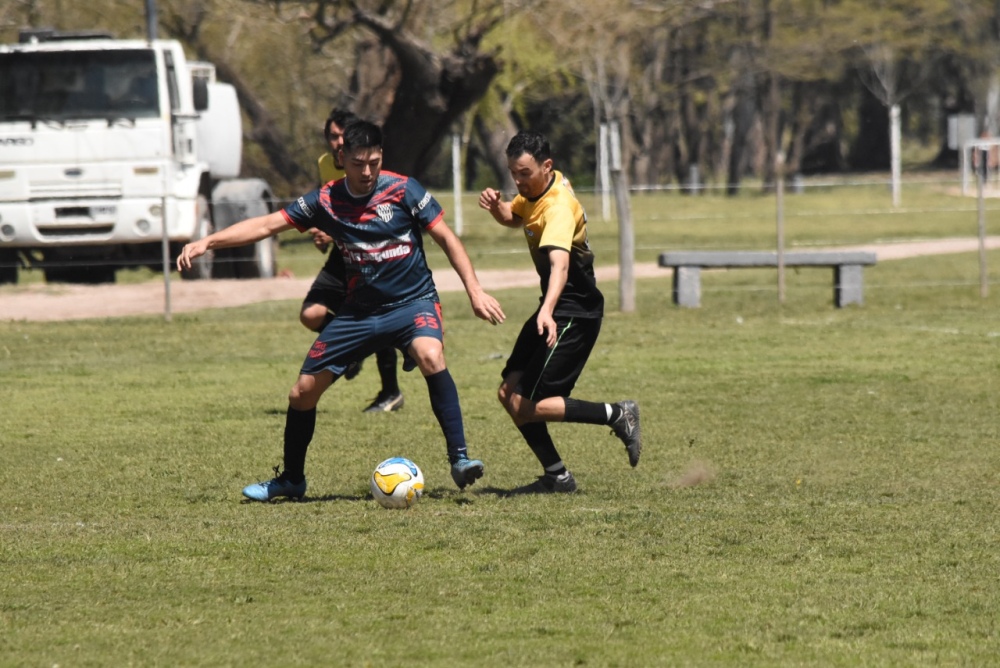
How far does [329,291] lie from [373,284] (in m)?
2.65

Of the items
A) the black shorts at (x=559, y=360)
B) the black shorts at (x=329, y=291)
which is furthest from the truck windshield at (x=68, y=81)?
the black shorts at (x=559, y=360)

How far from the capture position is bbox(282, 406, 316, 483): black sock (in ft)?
25.0

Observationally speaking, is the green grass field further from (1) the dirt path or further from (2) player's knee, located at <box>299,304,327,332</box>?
(1) the dirt path

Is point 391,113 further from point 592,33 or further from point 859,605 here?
point 859,605

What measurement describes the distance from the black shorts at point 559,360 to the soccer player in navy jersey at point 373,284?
379mm

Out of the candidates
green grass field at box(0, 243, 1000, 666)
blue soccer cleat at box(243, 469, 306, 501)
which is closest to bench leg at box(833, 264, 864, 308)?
green grass field at box(0, 243, 1000, 666)

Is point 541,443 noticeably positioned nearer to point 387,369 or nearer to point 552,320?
point 552,320

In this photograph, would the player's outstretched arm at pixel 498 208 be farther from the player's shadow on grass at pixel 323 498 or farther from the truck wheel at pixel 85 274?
the truck wheel at pixel 85 274

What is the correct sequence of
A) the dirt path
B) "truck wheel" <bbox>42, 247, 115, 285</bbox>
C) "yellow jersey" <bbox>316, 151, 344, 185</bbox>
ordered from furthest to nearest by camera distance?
1. "truck wheel" <bbox>42, 247, 115, 285</bbox>
2. the dirt path
3. "yellow jersey" <bbox>316, 151, 344, 185</bbox>

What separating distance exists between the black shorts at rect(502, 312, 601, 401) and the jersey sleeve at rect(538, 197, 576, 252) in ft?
1.45

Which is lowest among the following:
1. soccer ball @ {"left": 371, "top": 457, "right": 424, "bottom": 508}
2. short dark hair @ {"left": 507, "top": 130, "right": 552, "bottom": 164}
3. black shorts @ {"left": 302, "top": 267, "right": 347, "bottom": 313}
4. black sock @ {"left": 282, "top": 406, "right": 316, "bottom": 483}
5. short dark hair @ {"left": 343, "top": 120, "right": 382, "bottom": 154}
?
soccer ball @ {"left": 371, "top": 457, "right": 424, "bottom": 508}

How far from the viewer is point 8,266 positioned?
20.1 m

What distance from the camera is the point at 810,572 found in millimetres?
5992

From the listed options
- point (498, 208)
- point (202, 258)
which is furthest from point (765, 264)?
point (498, 208)
